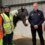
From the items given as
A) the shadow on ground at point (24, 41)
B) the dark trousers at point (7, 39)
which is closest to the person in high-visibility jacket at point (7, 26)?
the dark trousers at point (7, 39)

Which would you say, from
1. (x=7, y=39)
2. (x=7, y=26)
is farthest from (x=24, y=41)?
(x=7, y=26)

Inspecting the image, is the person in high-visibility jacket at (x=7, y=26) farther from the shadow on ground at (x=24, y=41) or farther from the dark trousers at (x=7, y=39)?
the shadow on ground at (x=24, y=41)

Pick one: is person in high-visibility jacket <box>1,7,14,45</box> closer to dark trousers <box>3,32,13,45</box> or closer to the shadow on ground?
dark trousers <box>3,32,13,45</box>

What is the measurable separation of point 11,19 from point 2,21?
375 millimetres

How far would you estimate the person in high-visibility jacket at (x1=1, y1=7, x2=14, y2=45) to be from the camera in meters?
7.65

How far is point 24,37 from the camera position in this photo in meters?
12.3

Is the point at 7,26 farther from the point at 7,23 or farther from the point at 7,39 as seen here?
the point at 7,39

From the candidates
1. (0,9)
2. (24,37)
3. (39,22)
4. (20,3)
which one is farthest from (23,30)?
(0,9)

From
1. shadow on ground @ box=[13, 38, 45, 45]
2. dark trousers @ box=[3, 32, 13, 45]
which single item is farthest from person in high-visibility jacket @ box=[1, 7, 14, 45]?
shadow on ground @ box=[13, 38, 45, 45]

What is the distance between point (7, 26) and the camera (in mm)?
7723

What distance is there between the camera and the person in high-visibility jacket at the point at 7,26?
7652 millimetres

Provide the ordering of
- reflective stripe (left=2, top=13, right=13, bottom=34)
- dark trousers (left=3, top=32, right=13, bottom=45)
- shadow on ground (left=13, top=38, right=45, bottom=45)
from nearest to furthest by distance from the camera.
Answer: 1. reflective stripe (left=2, top=13, right=13, bottom=34)
2. dark trousers (left=3, top=32, right=13, bottom=45)
3. shadow on ground (left=13, top=38, right=45, bottom=45)

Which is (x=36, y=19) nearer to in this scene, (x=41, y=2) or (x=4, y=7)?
(x=4, y=7)

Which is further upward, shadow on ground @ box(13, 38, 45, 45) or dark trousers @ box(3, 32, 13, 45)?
dark trousers @ box(3, 32, 13, 45)
